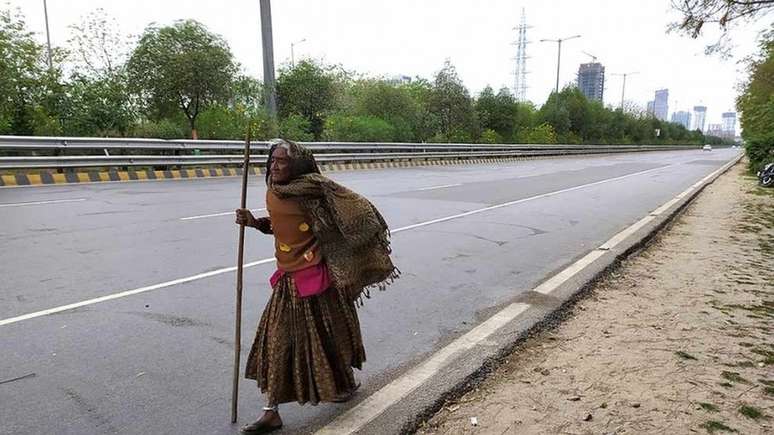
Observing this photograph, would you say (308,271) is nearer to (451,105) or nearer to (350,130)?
(350,130)

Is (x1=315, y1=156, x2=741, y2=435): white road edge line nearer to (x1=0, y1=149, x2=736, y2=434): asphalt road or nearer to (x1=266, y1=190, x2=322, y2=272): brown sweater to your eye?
(x1=0, y1=149, x2=736, y2=434): asphalt road

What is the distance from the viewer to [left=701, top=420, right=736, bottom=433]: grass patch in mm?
2787

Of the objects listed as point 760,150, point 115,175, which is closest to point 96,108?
point 115,175

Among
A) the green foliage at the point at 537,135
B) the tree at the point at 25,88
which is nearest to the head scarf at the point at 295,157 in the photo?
the tree at the point at 25,88

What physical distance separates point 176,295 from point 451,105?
36.8 metres

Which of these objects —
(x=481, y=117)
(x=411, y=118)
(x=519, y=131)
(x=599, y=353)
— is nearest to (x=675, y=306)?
(x=599, y=353)

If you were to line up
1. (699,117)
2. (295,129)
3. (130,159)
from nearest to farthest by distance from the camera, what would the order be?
(130,159)
(295,129)
(699,117)

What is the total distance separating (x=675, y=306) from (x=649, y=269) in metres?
1.60

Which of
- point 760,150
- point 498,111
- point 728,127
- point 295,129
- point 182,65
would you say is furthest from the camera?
point 728,127

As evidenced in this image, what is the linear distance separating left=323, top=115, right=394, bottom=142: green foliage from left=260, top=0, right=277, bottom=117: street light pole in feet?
18.8

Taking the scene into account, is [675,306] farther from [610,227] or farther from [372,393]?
[610,227]

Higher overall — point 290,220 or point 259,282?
point 290,220

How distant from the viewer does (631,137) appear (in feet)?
255

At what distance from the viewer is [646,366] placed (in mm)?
3572
